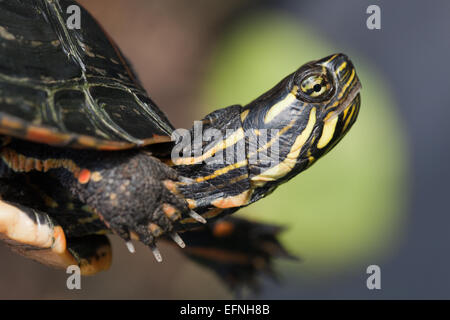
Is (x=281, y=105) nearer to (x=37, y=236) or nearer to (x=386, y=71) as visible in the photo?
(x=37, y=236)

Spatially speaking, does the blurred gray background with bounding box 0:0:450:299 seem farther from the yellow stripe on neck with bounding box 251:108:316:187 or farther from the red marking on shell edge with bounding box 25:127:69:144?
the red marking on shell edge with bounding box 25:127:69:144

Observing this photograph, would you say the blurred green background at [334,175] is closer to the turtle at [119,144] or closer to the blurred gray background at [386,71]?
the blurred gray background at [386,71]

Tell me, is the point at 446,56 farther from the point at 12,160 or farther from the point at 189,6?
the point at 12,160

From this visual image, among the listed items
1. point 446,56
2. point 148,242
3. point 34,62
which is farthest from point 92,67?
point 446,56

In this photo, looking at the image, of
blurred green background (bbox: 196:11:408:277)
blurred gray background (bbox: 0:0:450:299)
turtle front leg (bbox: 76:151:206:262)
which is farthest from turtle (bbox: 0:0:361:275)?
blurred gray background (bbox: 0:0:450:299)

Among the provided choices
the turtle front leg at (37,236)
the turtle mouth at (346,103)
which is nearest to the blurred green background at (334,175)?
the turtle front leg at (37,236)

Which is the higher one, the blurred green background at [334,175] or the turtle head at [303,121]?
the blurred green background at [334,175]
